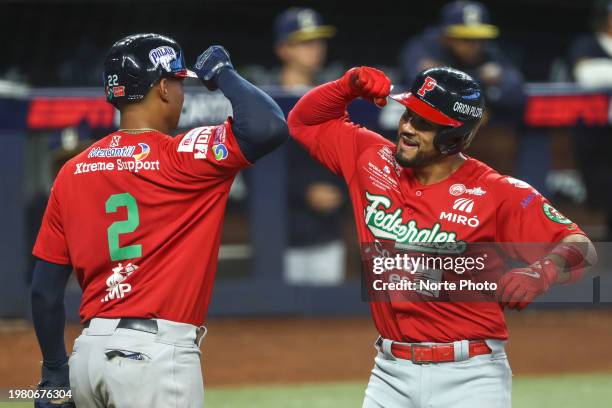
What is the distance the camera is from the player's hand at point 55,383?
371cm

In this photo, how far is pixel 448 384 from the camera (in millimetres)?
3793

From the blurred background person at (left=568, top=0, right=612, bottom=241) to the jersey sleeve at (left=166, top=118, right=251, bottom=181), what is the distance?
6.20 meters

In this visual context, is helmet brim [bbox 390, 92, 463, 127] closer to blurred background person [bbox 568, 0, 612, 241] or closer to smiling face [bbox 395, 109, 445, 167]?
smiling face [bbox 395, 109, 445, 167]

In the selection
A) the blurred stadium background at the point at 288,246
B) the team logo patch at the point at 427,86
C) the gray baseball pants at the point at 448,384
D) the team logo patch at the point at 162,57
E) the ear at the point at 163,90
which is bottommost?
the blurred stadium background at the point at 288,246

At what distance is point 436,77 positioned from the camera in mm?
4039

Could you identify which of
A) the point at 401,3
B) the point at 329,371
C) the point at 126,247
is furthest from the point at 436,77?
the point at 401,3

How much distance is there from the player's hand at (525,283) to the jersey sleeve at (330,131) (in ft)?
2.95

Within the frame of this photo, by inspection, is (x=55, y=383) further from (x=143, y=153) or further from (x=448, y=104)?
(x=448, y=104)

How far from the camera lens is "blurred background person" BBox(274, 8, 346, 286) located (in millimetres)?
8727

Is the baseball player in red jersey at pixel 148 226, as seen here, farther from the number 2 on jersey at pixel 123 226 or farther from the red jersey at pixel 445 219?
the red jersey at pixel 445 219

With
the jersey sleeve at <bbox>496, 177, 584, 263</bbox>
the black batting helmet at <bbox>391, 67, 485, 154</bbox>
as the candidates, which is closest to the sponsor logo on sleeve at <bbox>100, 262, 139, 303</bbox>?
the black batting helmet at <bbox>391, 67, 485, 154</bbox>

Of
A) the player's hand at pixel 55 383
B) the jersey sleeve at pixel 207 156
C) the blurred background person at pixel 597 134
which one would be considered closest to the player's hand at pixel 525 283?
the jersey sleeve at pixel 207 156

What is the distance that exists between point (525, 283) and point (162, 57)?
1.51 meters

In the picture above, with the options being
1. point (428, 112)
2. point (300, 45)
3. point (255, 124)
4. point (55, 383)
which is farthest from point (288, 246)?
point (255, 124)
